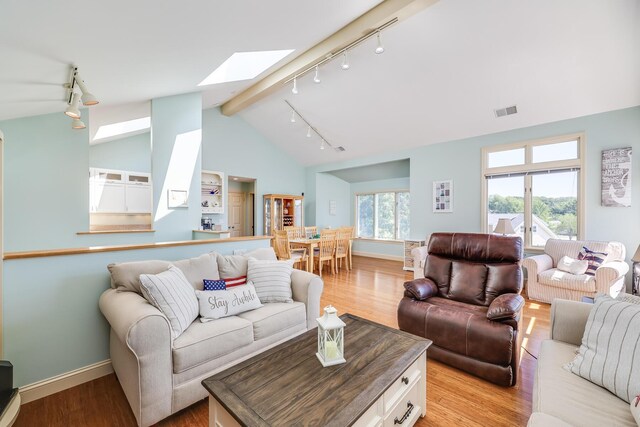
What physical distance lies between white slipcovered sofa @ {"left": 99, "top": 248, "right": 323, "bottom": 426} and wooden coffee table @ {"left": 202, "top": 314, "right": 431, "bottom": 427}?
49 cm

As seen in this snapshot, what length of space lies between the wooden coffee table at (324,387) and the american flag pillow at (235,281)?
38.2 inches

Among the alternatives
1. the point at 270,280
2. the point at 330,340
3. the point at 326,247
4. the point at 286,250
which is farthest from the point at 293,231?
the point at 330,340

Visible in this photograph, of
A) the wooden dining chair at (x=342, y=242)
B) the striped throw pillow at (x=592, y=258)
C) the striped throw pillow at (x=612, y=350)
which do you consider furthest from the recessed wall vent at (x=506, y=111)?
the striped throw pillow at (x=612, y=350)

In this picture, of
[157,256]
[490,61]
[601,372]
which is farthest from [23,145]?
[490,61]

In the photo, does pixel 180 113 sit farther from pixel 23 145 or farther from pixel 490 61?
pixel 490 61

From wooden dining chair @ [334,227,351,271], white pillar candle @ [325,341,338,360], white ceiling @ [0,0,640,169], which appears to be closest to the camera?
white pillar candle @ [325,341,338,360]

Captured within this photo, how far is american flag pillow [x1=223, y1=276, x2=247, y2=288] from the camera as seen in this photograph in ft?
7.91

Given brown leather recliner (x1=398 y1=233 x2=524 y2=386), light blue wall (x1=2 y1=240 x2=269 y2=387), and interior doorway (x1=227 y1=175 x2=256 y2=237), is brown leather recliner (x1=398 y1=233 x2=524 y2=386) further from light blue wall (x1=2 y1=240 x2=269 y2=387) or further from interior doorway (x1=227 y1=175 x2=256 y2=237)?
interior doorway (x1=227 y1=175 x2=256 y2=237)

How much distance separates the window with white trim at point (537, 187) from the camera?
429cm

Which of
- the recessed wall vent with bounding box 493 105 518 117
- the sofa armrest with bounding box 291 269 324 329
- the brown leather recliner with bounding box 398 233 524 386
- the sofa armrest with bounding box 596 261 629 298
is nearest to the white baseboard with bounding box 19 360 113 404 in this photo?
the sofa armrest with bounding box 291 269 324 329

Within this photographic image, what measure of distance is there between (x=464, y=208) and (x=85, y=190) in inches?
258

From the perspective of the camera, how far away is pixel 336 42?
357 centimetres

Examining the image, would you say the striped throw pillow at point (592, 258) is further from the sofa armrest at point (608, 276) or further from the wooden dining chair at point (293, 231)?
the wooden dining chair at point (293, 231)

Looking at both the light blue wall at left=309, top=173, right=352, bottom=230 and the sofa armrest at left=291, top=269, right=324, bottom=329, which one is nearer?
the sofa armrest at left=291, top=269, right=324, bottom=329
